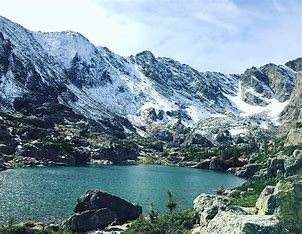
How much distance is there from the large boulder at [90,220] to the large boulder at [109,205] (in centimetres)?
295

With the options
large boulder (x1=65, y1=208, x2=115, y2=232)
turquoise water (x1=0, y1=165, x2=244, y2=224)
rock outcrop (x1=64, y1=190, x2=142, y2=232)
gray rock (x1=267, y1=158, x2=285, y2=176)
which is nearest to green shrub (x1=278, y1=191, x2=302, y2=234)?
large boulder (x1=65, y1=208, x2=115, y2=232)

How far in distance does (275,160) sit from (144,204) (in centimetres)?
6976

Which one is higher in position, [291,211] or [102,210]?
[291,211]

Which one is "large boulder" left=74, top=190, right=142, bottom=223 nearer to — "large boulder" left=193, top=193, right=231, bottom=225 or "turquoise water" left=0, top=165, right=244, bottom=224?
"turquoise water" left=0, top=165, right=244, bottom=224

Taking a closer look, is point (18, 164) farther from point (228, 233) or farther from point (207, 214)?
point (228, 233)

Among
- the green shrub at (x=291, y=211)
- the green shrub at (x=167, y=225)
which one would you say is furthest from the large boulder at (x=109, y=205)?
the green shrub at (x=291, y=211)

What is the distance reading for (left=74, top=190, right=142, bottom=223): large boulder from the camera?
8525cm

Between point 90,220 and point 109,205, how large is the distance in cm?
932

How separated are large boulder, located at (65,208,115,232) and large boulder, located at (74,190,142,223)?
2.95 metres

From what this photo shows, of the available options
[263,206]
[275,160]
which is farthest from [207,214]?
[275,160]

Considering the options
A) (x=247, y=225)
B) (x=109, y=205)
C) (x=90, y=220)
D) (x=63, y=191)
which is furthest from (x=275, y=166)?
(x=247, y=225)

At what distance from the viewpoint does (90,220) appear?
77.4 metres

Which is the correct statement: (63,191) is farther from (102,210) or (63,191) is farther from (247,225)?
(247,225)

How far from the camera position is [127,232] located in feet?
220
